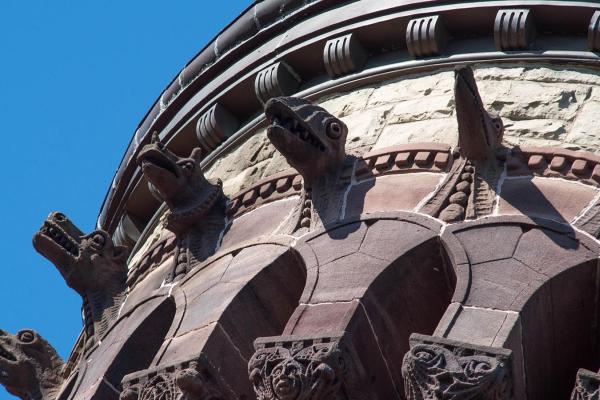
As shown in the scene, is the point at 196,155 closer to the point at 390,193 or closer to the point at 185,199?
the point at 185,199

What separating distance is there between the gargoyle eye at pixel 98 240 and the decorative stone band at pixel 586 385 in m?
5.25

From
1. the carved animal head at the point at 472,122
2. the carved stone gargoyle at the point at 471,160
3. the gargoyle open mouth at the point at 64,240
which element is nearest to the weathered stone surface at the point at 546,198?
the carved stone gargoyle at the point at 471,160

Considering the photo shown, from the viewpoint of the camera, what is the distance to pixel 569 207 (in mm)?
11531

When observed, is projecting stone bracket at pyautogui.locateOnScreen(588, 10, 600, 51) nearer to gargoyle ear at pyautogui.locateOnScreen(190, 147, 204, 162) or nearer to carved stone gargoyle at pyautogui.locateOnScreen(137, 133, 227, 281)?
carved stone gargoyle at pyautogui.locateOnScreen(137, 133, 227, 281)

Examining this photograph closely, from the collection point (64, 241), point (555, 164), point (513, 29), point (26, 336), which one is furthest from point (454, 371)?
point (26, 336)

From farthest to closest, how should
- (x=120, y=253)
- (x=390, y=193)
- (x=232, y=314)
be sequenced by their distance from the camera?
(x=120, y=253)
(x=390, y=193)
(x=232, y=314)

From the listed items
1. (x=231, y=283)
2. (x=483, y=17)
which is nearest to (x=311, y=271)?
(x=231, y=283)

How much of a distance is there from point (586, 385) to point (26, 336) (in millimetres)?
5580

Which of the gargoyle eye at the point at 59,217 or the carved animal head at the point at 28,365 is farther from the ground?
the gargoyle eye at the point at 59,217

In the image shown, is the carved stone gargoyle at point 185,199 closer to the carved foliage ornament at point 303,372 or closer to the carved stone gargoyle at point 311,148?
the carved stone gargoyle at point 311,148

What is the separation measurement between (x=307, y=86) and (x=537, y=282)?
157 inches

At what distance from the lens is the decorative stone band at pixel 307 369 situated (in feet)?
35.0

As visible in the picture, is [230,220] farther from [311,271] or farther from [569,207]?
Answer: [569,207]

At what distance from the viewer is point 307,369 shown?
10719 mm
